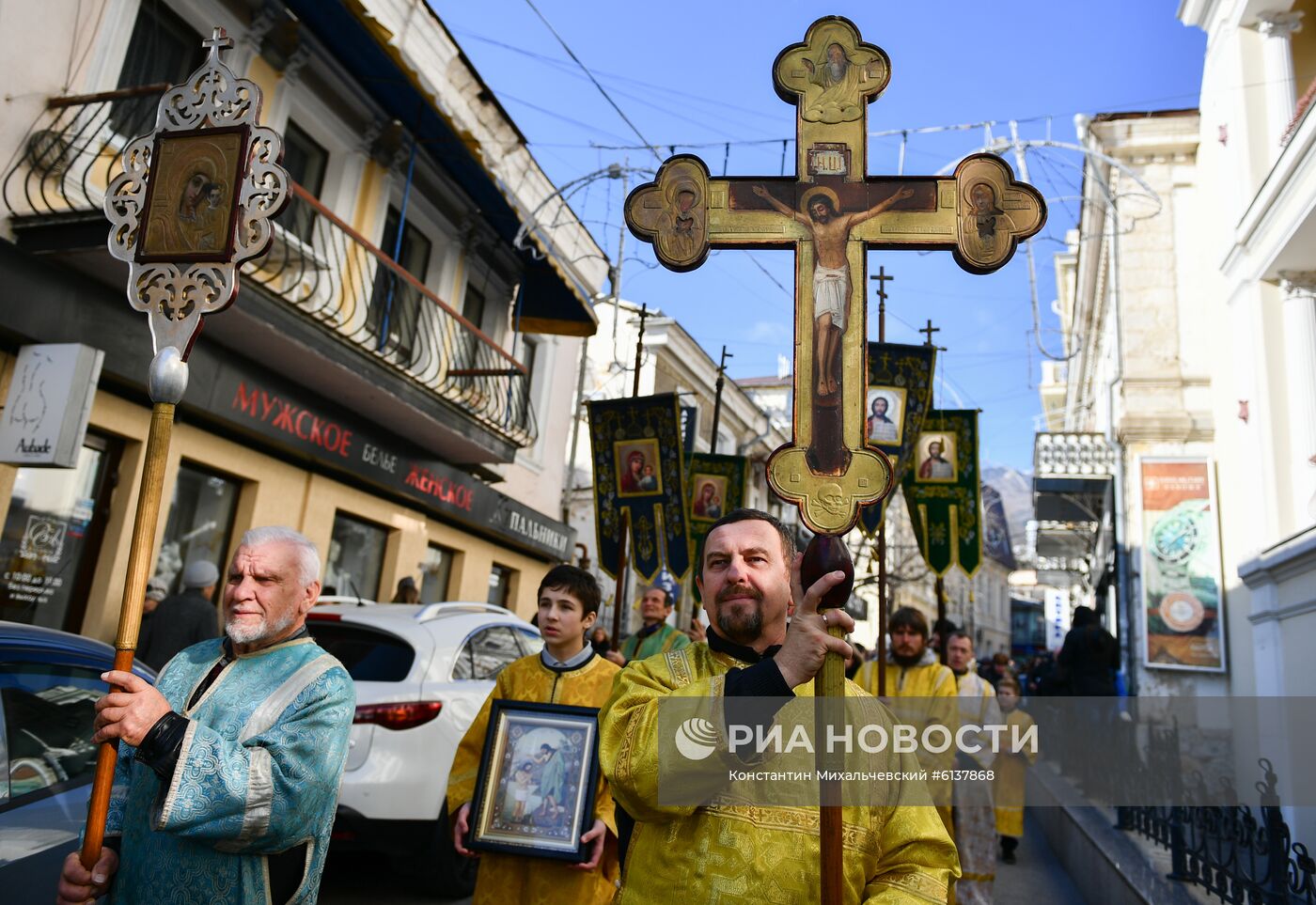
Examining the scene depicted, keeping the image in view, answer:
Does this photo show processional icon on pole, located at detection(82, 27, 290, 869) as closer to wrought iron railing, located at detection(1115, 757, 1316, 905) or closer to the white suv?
the white suv

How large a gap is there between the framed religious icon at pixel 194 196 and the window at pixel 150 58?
6.14 meters

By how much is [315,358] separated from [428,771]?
5.50 m

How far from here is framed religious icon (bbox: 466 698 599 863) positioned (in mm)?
3629

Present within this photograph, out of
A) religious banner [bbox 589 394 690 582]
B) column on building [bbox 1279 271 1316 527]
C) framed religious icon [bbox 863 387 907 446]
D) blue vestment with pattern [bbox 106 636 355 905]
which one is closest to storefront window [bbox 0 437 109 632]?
religious banner [bbox 589 394 690 582]

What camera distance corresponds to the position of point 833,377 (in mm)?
2361

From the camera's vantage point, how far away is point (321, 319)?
9.77 metres

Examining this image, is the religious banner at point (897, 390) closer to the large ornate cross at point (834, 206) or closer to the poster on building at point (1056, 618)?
the large ornate cross at point (834, 206)

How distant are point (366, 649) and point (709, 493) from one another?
7115 millimetres

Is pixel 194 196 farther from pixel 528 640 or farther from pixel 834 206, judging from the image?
pixel 528 640

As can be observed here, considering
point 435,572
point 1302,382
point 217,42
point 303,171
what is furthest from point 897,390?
point 435,572

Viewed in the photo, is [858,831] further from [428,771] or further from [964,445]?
[964,445]

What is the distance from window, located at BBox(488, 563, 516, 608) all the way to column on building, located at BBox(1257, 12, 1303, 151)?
40.8 ft

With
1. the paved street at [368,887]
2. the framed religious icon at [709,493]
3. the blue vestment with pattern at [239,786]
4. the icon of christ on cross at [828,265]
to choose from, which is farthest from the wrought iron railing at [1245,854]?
the framed religious icon at [709,493]

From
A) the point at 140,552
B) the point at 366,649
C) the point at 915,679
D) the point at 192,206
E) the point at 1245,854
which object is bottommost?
the point at 1245,854
